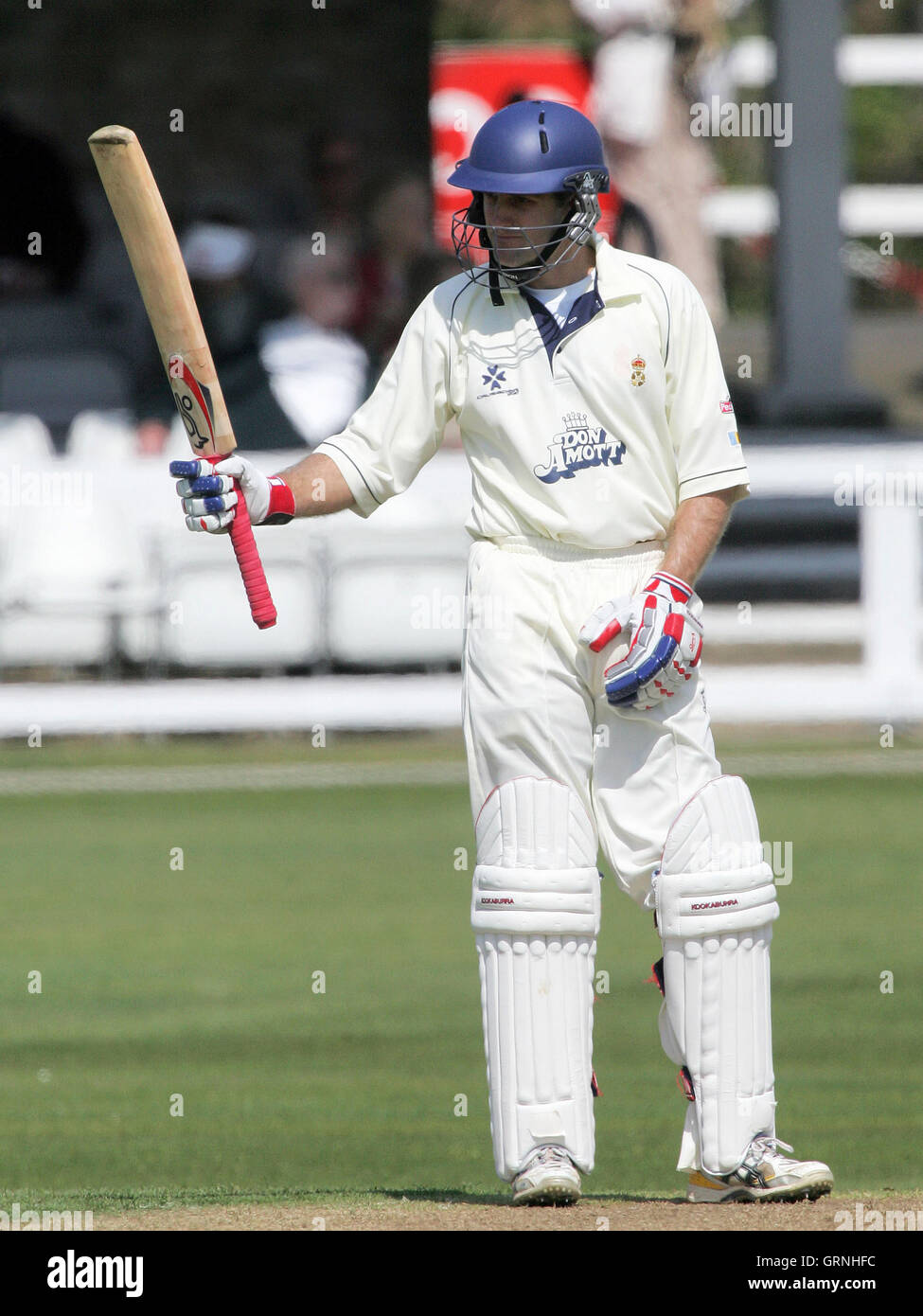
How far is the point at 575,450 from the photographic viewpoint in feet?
16.2

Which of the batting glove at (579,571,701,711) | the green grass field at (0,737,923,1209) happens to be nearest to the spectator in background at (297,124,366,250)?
the green grass field at (0,737,923,1209)

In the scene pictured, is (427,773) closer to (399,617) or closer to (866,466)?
(399,617)

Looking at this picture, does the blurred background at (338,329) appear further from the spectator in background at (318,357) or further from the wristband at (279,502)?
the wristband at (279,502)

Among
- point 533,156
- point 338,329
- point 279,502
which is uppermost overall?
point 338,329

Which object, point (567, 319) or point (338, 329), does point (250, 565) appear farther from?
point (338, 329)

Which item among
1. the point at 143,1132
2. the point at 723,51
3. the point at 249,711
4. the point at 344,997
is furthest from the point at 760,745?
the point at 723,51

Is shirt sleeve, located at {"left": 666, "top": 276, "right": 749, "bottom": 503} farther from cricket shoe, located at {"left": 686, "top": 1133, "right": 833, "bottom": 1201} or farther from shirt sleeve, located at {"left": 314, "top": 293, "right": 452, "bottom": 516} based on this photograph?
cricket shoe, located at {"left": 686, "top": 1133, "right": 833, "bottom": 1201}

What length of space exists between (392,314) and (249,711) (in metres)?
3.99

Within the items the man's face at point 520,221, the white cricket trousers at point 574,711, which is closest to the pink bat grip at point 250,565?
the white cricket trousers at point 574,711

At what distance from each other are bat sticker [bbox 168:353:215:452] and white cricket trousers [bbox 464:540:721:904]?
0.61 metres

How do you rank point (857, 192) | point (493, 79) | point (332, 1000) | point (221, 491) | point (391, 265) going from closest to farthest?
point (221, 491) < point (332, 1000) < point (391, 265) < point (857, 192) < point (493, 79)

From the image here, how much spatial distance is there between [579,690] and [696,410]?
593mm

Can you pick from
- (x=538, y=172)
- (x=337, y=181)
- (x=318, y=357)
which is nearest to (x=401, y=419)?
(x=538, y=172)

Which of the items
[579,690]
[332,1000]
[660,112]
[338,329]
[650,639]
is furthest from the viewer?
[660,112]
